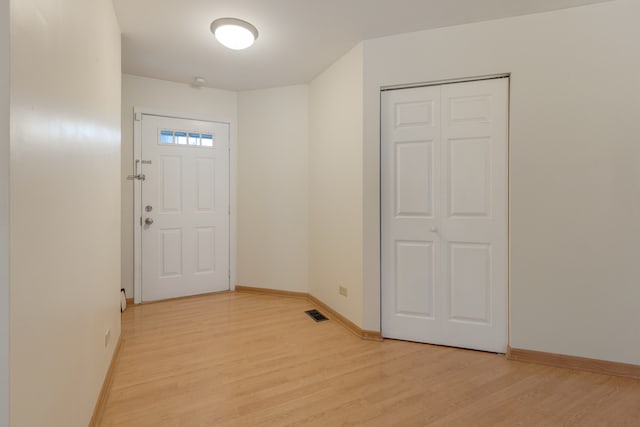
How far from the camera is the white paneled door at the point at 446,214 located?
2279 mm

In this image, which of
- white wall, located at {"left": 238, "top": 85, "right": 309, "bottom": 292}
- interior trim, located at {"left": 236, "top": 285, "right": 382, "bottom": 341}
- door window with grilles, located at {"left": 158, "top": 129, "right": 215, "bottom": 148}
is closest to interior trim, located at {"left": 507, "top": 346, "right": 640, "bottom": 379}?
interior trim, located at {"left": 236, "top": 285, "right": 382, "bottom": 341}

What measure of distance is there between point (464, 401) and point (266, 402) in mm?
1159

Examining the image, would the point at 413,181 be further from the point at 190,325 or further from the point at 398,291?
the point at 190,325

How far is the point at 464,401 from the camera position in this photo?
1.72 m

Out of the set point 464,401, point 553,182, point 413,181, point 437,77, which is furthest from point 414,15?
point 464,401

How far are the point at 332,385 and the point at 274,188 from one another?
2392mm

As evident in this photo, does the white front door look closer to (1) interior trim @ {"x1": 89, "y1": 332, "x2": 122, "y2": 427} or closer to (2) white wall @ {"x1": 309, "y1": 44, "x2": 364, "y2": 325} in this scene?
(2) white wall @ {"x1": 309, "y1": 44, "x2": 364, "y2": 325}

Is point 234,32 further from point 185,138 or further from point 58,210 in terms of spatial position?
point 58,210

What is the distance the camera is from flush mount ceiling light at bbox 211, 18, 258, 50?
2.24 meters

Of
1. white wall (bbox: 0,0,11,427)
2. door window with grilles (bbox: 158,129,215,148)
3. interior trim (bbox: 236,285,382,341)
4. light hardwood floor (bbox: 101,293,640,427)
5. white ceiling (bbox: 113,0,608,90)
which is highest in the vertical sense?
white ceiling (bbox: 113,0,608,90)

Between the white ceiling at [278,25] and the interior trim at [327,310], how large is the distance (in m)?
2.52

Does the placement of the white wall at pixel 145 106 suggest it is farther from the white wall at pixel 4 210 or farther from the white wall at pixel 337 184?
the white wall at pixel 4 210

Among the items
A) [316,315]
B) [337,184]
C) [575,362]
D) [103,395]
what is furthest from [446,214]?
[103,395]

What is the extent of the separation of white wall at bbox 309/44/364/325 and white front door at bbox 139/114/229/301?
3.89ft
